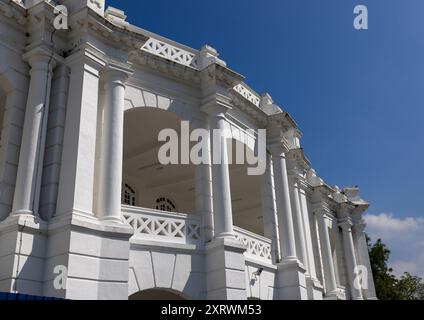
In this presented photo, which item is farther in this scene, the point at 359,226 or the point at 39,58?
the point at 359,226

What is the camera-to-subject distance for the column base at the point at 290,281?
1634 cm

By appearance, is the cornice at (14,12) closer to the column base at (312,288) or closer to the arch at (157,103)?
the arch at (157,103)

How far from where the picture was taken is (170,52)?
15539 millimetres

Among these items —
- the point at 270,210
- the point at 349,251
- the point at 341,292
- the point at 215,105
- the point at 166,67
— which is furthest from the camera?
the point at 349,251

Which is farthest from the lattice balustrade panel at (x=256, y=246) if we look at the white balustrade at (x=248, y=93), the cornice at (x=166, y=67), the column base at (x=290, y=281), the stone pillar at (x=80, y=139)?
the stone pillar at (x=80, y=139)

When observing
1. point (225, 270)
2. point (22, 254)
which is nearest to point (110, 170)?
point (22, 254)

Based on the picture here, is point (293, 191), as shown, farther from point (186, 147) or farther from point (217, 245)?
point (217, 245)

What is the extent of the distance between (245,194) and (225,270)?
1027 centimetres

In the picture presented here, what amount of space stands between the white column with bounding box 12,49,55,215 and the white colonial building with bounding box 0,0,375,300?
28mm

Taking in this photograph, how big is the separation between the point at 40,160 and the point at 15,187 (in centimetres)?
87

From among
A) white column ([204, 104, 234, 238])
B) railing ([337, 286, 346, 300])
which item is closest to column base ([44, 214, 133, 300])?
white column ([204, 104, 234, 238])

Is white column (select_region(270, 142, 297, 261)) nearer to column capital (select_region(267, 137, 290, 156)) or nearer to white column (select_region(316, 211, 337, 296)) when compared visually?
column capital (select_region(267, 137, 290, 156))

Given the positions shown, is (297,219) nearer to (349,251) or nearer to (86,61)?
(349,251)

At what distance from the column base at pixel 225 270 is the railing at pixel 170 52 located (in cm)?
609
